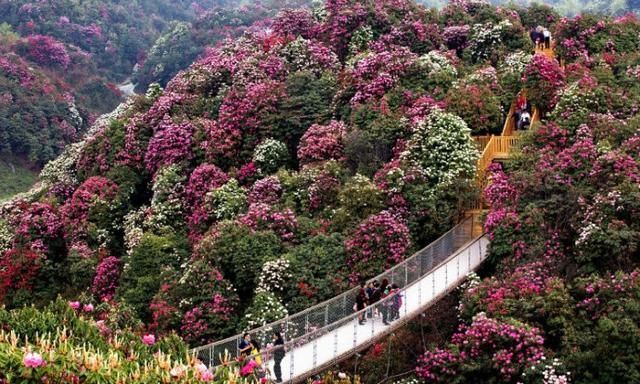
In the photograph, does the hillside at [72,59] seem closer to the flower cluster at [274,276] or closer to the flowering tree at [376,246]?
the flower cluster at [274,276]

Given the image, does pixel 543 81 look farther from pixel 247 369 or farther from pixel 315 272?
pixel 247 369

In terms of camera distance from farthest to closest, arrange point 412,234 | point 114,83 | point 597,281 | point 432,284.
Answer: point 114,83 < point 412,234 < point 432,284 < point 597,281

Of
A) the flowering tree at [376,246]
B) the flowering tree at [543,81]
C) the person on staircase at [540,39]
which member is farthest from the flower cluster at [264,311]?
the person on staircase at [540,39]

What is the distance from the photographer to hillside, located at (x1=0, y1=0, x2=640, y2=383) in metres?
18.1

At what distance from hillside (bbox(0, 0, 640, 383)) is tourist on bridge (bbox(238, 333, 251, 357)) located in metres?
2.71

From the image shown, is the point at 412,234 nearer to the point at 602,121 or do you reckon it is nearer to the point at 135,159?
the point at 602,121

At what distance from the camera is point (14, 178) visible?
177ft

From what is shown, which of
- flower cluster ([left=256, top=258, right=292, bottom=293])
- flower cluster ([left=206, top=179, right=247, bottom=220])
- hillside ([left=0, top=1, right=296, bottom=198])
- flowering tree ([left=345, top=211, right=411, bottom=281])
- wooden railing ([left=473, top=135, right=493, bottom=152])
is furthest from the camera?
hillside ([left=0, top=1, right=296, bottom=198])

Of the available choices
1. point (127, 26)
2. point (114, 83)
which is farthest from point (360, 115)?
point (127, 26)

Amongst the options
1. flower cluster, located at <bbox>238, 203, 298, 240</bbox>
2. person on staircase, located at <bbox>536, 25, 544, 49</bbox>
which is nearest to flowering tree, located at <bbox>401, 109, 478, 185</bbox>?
flower cluster, located at <bbox>238, 203, 298, 240</bbox>

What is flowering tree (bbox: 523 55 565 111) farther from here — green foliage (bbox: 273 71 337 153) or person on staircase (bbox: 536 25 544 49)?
green foliage (bbox: 273 71 337 153)

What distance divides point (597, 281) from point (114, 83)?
62210 mm

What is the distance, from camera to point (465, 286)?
20.2 meters

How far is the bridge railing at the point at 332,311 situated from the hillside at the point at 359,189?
0.79 m
